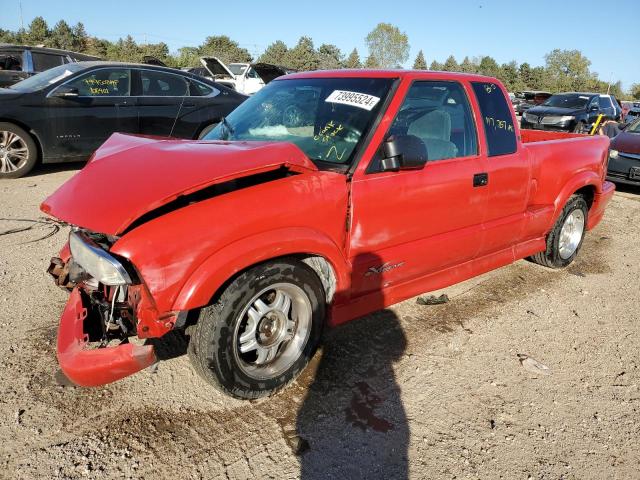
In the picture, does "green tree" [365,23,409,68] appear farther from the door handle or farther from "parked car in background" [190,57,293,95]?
the door handle

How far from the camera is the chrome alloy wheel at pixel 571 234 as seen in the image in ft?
16.1

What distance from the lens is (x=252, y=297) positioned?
2.51m

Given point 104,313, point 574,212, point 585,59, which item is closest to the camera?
point 104,313

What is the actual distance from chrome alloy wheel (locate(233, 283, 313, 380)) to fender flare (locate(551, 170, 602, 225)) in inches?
111

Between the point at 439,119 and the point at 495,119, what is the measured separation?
594 mm

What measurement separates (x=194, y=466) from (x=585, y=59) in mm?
92962

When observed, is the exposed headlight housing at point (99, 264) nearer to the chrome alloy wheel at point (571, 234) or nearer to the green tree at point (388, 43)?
the chrome alloy wheel at point (571, 234)

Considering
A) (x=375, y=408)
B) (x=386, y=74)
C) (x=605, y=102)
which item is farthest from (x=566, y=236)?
(x=605, y=102)

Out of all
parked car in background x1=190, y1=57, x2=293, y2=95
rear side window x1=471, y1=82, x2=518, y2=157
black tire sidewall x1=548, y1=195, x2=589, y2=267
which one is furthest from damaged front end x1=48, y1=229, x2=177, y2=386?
parked car in background x1=190, y1=57, x2=293, y2=95

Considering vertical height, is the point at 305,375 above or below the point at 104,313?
below

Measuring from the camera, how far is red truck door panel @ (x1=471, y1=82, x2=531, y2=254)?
3729 millimetres

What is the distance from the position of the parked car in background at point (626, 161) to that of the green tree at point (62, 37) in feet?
192

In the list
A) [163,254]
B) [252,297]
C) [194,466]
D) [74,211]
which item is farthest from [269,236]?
[194,466]

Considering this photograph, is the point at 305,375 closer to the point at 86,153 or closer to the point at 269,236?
the point at 269,236
